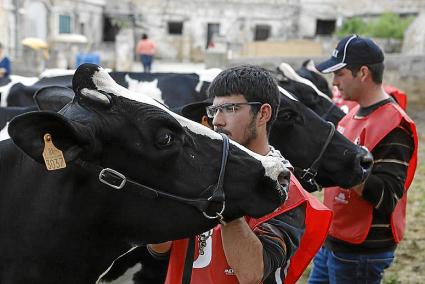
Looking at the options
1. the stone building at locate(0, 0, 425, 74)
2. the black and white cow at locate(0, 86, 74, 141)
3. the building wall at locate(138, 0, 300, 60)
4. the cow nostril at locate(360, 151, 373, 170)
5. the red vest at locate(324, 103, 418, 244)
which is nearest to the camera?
the black and white cow at locate(0, 86, 74, 141)

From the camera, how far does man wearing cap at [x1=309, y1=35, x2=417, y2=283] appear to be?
3387mm

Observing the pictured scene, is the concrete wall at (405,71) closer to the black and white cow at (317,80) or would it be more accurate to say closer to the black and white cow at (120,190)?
the black and white cow at (317,80)

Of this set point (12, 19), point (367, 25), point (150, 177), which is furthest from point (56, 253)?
point (367, 25)

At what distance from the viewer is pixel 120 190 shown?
2232 millimetres

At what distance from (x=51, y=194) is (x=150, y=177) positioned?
0.39m

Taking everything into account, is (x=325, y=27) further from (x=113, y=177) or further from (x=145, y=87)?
(x=113, y=177)

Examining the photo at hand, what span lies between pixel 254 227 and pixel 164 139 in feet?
1.61

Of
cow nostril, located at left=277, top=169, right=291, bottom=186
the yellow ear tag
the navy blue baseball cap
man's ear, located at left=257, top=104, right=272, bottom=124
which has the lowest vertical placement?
cow nostril, located at left=277, top=169, right=291, bottom=186

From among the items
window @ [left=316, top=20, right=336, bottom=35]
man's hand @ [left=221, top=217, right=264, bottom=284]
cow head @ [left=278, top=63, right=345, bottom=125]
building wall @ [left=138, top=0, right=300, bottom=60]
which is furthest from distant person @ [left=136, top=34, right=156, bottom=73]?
man's hand @ [left=221, top=217, right=264, bottom=284]

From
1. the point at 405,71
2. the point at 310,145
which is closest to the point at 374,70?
the point at 310,145

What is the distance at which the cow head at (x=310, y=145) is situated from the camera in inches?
138

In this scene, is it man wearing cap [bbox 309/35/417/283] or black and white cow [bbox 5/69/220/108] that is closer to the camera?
man wearing cap [bbox 309/35/417/283]

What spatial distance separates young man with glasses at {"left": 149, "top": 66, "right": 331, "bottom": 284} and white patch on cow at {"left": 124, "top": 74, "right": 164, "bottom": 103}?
402cm

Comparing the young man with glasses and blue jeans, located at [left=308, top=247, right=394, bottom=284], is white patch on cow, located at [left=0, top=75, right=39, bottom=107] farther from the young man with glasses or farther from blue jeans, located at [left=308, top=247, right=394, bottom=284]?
the young man with glasses
